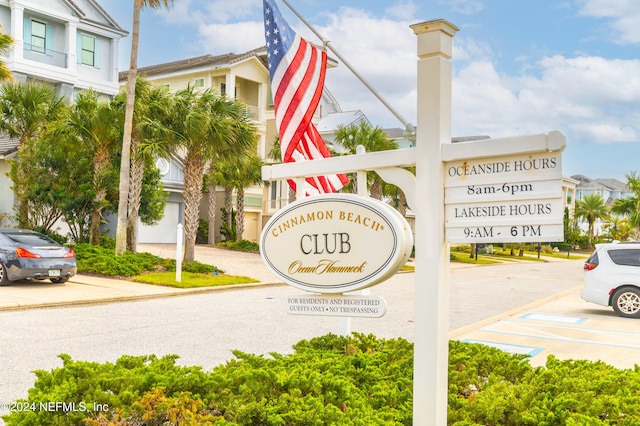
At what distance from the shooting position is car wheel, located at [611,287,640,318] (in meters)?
14.9

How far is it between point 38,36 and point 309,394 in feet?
117

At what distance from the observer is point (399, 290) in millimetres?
21188

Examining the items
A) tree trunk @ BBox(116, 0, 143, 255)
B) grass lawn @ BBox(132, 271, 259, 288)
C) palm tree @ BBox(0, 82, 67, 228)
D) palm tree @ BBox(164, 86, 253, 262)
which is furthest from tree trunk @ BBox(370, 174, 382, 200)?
tree trunk @ BBox(116, 0, 143, 255)

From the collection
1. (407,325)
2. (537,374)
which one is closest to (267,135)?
(407,325)

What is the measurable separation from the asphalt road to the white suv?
7.53 ft

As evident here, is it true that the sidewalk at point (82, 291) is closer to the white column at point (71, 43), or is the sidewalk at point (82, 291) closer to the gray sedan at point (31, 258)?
the gray sedan at point (31, 258)

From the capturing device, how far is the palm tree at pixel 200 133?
2234 centimetres

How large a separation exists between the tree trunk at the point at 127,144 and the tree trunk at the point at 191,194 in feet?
6.66

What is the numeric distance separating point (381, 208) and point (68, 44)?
117 ft

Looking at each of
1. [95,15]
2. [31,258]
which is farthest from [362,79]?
[95,15]

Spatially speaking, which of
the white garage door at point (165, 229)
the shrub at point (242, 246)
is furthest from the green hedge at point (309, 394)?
the white garage door at point (165, 229)

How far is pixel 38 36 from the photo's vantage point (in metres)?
35.3

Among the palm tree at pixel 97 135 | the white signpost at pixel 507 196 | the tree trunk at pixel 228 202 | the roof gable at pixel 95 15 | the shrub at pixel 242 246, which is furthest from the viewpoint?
the tree trunk at pixel 228 202

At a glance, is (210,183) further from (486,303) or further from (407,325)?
(407,325)
